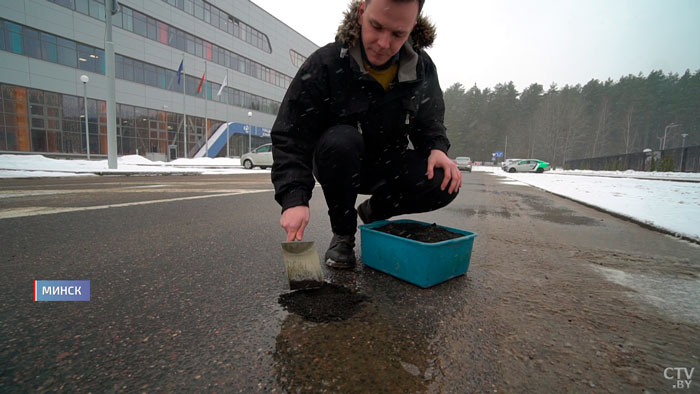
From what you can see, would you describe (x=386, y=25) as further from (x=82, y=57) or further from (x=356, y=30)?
(x=82, y=57)

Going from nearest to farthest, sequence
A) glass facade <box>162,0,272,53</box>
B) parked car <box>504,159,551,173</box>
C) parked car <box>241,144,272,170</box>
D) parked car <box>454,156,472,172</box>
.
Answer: parked car <box>241,144,272,170</box>, glass facade <box>162,0,272,53</box>, parked car <box>454,156,472,172</box>, parked car <box>504,159,551,173</box>

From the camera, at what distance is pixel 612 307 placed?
1304 mm

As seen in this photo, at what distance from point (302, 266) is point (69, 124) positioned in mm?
25162

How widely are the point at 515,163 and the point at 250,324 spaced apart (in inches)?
1299

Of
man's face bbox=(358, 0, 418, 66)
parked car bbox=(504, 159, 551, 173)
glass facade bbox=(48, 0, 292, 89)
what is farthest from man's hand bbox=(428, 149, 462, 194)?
parked car bbox=(504, 159, 551, 173)

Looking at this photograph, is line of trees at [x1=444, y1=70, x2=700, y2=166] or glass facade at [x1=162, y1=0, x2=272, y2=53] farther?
line of trees at [x1=444, y1=70, x2=700, y2=166]

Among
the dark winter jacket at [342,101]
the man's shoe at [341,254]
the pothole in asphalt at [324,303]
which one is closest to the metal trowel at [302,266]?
the pothole in asphalt at [324,303]

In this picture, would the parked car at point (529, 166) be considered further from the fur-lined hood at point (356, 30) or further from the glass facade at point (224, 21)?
the fur-lined hood at point (356, 30)

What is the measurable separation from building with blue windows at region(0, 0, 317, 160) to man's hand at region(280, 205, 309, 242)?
24.4 metres

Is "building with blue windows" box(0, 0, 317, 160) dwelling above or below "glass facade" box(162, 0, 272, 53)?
below

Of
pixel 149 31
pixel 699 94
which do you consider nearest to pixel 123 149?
pixel 149 31

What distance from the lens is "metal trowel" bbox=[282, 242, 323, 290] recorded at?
1.36m
